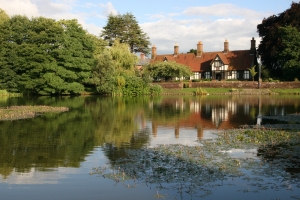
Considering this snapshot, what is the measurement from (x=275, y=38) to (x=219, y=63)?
14.8 metres

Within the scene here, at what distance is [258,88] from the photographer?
6644 centimetres

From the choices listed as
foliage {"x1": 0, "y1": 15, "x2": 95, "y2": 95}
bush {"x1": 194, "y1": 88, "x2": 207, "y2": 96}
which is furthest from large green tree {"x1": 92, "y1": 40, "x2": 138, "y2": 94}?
bush {"x1": 194, "y1": 88, "x2": 207, "y2": 96}

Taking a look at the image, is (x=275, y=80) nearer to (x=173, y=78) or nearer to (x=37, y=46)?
(x=173, y=78)

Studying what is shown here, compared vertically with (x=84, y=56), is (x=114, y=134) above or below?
below

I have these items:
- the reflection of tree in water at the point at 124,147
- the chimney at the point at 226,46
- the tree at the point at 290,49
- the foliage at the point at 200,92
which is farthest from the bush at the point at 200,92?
the reflection of tree in water at the point at 124,147

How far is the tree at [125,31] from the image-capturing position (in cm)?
8469

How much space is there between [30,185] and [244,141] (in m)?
10.1

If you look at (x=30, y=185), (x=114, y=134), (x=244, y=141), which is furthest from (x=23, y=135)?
(x=244, y=141)

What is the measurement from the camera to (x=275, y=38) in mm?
68125

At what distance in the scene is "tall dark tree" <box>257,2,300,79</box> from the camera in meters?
66.8

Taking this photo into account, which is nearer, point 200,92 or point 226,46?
point 200,92

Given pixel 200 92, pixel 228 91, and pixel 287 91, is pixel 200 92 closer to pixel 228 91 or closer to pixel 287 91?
pixel 228 91

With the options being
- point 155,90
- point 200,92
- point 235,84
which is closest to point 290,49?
point 235,84

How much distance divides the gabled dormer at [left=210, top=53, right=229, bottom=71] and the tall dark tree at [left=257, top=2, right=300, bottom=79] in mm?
8518
